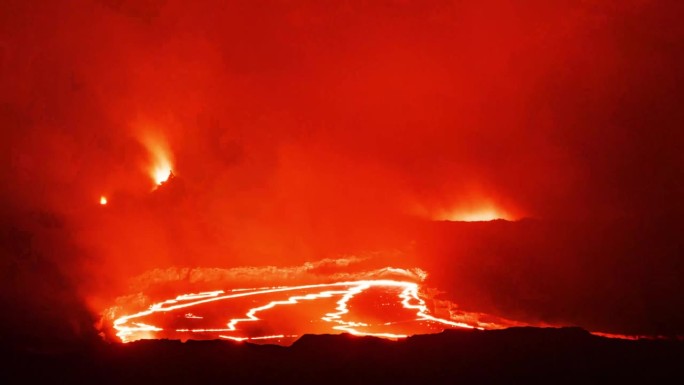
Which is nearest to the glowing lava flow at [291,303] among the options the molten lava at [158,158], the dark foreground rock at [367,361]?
the dark foreground rock at [367,361]

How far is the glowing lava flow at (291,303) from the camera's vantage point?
232 inches

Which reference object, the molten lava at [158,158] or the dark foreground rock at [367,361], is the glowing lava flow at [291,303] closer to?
the dark foreground rock at [367,361]

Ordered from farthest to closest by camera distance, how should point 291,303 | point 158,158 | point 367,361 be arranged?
1. point 158,158
2. point 291,303
3. point 367,361

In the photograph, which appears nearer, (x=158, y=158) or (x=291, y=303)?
(x=291, y=303)

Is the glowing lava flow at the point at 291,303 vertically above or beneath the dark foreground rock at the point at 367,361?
above

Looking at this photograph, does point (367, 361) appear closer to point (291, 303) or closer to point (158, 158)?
point (291, 303)

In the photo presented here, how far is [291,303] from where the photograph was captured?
7.12 metres

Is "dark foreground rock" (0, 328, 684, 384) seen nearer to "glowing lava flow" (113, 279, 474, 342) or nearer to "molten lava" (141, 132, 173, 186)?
"glowing lava flow" (113, 279, 474, 342)

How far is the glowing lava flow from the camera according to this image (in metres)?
5.89

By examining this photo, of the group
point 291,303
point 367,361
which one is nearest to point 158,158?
point 291,303

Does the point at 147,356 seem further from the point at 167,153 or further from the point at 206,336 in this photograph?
the point at 167,153

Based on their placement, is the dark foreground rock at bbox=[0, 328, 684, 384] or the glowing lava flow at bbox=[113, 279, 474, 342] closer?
the dark foreground rock at bbox=[0, 328, 684, 384]

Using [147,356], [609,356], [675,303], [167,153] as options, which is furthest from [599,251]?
[167,153]

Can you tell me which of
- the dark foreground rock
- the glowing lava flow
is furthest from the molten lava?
the dark foreground rock
